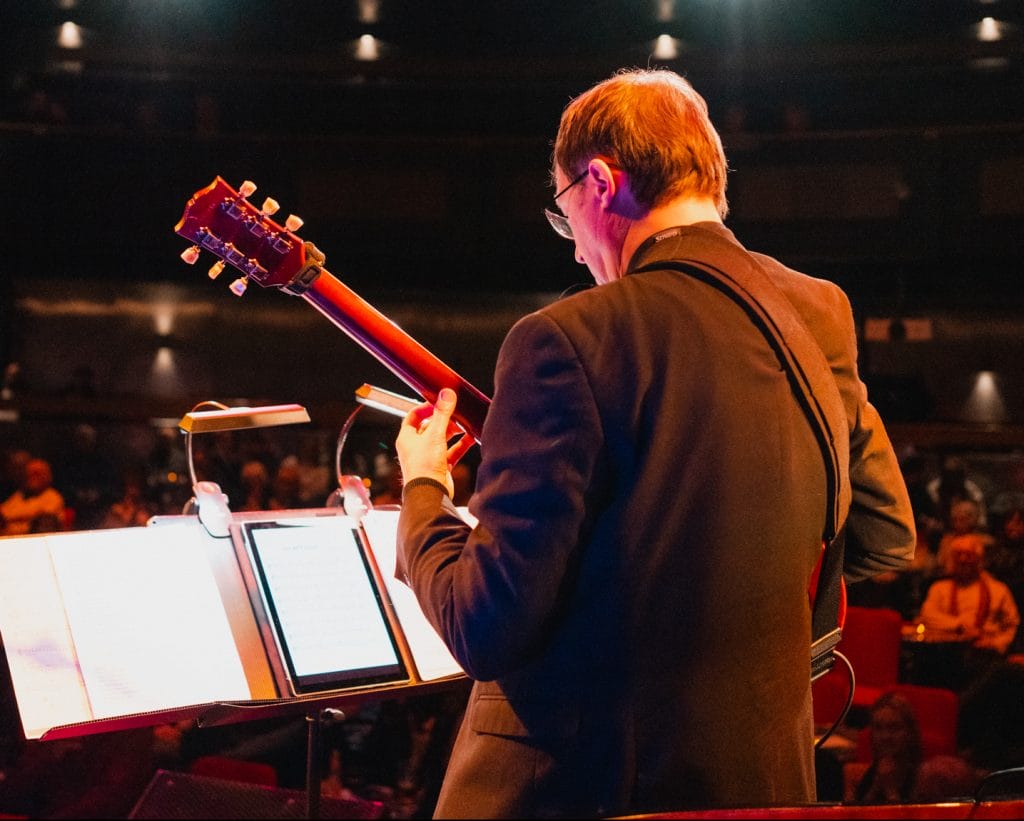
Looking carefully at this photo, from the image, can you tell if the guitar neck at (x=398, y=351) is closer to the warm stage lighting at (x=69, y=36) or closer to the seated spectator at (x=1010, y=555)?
the seated spectator at (x=1010, y=555)

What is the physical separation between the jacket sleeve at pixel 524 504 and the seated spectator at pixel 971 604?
15.5 ft

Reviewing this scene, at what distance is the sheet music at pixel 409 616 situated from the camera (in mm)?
1833

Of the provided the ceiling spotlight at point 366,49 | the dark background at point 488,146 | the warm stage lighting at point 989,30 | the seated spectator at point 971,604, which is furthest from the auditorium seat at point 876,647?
the ceiling spotlight at point 366,49

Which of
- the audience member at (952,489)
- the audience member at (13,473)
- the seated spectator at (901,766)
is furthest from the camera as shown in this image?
the audience member at (13,473)

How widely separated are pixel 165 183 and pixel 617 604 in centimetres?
815

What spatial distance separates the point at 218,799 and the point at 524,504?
84 centimetres

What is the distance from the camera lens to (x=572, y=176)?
53.8 inches

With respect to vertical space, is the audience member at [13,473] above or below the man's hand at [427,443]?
below

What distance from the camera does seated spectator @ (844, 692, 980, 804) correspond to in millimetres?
3701

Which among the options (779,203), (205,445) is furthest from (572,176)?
(779,203)

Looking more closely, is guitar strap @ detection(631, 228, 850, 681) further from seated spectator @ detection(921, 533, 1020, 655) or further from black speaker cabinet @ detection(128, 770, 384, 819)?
seated spectator @ detection(921, 533, 1020, 655)

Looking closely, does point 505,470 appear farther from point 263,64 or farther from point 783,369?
point 263,64

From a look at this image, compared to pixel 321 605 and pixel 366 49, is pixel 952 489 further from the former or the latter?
pixel 321 605

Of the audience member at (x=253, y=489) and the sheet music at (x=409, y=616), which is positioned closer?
the sheet music at (x=409, y=616)
